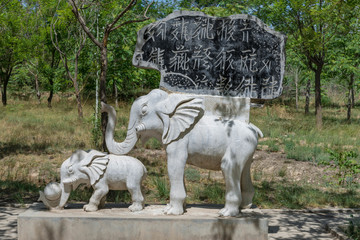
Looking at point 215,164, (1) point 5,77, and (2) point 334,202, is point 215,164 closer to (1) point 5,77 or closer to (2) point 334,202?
(2) point 334,202

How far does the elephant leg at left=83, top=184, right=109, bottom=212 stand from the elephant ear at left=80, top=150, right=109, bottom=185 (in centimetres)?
11

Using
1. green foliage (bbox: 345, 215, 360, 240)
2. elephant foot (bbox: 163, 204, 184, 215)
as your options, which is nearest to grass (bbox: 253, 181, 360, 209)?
green foliage (bbox: 345, 215, 360, 240)

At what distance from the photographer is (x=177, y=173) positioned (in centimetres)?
557

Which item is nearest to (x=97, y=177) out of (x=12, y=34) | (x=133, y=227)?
(x=133, y=227)

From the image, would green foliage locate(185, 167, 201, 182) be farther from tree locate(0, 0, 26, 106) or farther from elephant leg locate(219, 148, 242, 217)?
tree locate(0, 0, 26, 106)

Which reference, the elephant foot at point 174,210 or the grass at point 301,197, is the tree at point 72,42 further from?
the elephant foot at point 174,210

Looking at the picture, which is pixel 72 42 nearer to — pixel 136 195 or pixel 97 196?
pixel 97 196

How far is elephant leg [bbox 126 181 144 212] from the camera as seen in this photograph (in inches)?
219

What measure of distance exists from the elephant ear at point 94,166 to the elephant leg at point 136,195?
1.30 ft

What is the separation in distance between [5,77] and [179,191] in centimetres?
2234

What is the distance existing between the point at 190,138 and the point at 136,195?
41.0 inches

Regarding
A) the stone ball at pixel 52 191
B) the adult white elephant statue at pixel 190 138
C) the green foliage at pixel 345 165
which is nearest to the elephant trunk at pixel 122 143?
the adult white elephant statue at pixel 190 138

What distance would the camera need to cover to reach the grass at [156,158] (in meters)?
8.60

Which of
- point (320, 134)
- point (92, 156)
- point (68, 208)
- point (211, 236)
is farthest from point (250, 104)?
point (320, 134)
